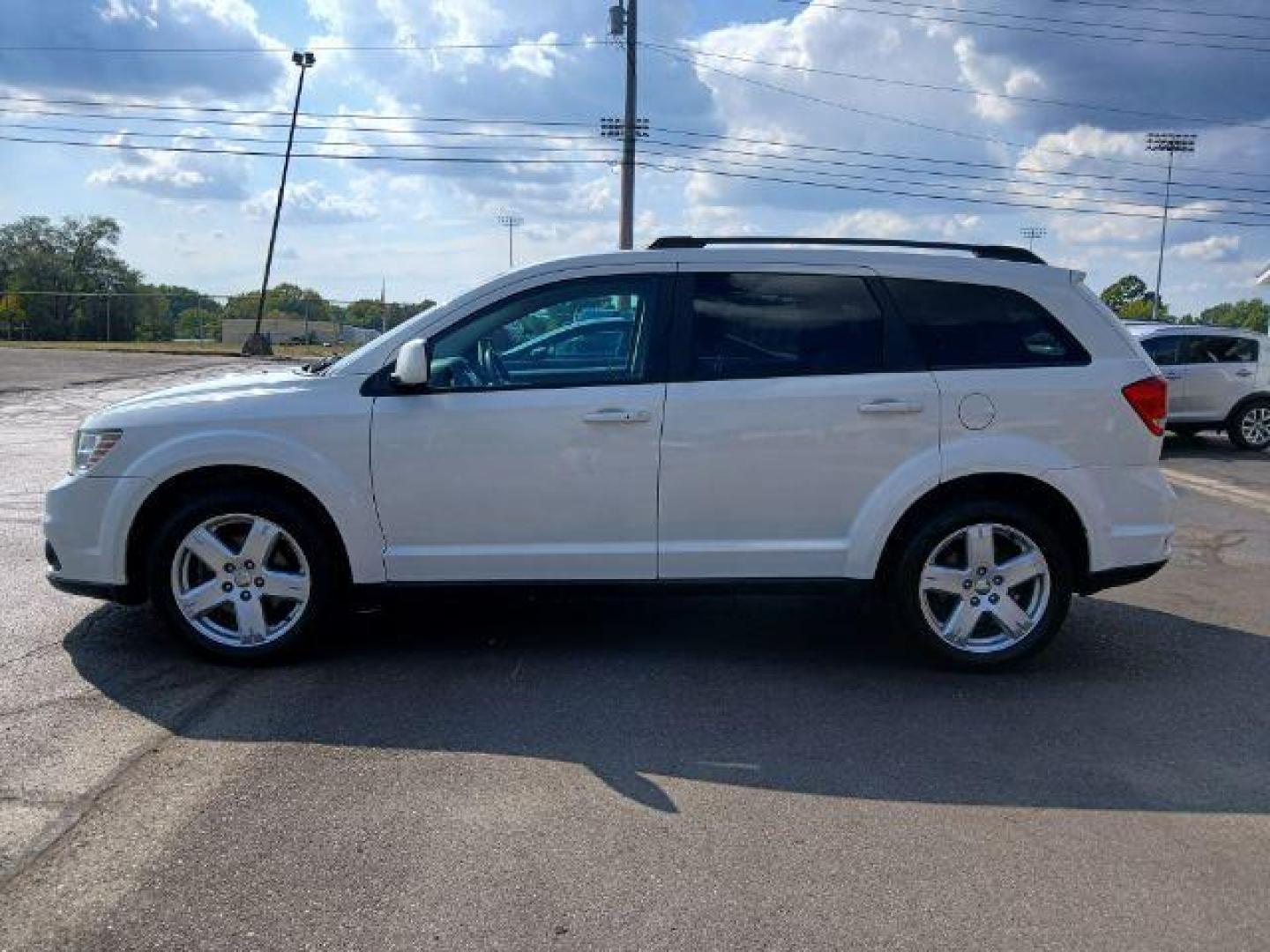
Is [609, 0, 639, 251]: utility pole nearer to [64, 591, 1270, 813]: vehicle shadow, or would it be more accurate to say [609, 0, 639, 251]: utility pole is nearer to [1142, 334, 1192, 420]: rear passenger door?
[1142, 334, 1192, 420]: rear passenger door

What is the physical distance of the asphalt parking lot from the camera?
3016 millimetres

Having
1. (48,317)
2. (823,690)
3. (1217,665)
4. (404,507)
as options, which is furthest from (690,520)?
(48,317)

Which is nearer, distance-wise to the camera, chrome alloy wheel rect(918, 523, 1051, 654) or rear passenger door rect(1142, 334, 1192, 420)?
chrome alloy wheel rect(918, 523, 1051, 654)

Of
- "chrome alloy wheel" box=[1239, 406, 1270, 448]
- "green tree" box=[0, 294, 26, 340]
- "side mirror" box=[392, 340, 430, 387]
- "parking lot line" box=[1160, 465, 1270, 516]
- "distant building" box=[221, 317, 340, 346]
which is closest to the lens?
"side mirror" box=[392, 340, 430, 387]

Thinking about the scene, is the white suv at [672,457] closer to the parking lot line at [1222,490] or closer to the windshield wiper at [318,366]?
the windshield wiper at [318,366]

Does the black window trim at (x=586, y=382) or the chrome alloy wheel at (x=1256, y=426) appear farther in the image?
the chrome alloy wheel at (x=1256, y=426)

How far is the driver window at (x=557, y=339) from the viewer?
5.00 m

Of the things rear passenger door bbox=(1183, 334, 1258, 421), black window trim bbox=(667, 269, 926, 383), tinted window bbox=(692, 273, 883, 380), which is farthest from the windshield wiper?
rear passenger door bbox=(1183, 334, 1258, 421)

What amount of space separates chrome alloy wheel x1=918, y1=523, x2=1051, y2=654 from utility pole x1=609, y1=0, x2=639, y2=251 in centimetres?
2673

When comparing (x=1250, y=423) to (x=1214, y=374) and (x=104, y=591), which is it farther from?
(x=104, y=591)

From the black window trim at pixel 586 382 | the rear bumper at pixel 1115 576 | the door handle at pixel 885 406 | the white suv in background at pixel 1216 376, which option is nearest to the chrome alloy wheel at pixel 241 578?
the black window trim at pixel 586 382

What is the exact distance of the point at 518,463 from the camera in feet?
16.1

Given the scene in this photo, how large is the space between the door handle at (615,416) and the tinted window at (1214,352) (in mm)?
13297

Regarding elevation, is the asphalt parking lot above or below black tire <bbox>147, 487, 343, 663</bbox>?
below
